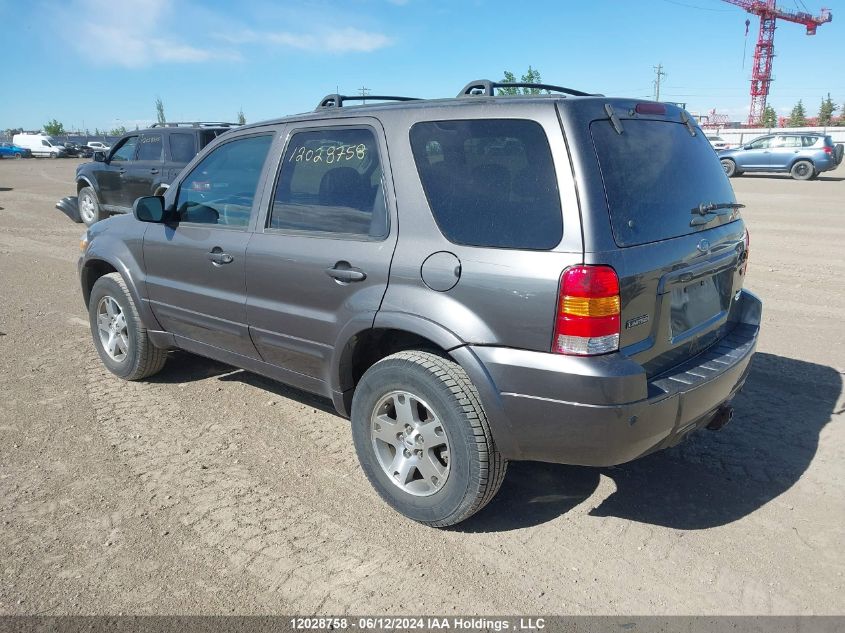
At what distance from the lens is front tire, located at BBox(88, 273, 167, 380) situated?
464 cm

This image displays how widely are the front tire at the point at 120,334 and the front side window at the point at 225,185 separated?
2.97 ft

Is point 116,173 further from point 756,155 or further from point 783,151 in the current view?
point 783,151

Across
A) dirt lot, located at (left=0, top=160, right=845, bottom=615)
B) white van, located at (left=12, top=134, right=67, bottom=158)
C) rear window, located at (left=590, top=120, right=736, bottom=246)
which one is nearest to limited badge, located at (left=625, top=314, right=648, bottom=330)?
rear window, located at (left=590, top=120, right=736, bottom=246)

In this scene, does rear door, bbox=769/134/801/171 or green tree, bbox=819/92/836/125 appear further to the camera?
green tree, bbox=819/92/836/125

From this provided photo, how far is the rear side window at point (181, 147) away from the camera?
1073 centimetres

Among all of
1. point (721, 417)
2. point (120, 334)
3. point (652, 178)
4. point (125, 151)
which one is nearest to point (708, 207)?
point (652, 178)

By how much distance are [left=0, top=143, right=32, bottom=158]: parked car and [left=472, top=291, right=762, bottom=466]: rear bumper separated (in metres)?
59.5

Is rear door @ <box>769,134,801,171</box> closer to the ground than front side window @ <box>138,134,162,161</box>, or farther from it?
closer to the ground

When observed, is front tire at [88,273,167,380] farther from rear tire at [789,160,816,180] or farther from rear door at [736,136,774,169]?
rear door at [736,136,774,169]

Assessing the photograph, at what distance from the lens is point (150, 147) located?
11.5 m

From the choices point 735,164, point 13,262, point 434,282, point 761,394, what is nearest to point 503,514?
point 434,282

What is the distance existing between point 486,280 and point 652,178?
2.89ft

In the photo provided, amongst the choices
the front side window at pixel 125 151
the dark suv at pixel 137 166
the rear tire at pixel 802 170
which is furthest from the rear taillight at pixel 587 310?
the rear tire at pixel 802 170

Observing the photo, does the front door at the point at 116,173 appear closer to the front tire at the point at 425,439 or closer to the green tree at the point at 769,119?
the front tire at the point at 425,439
